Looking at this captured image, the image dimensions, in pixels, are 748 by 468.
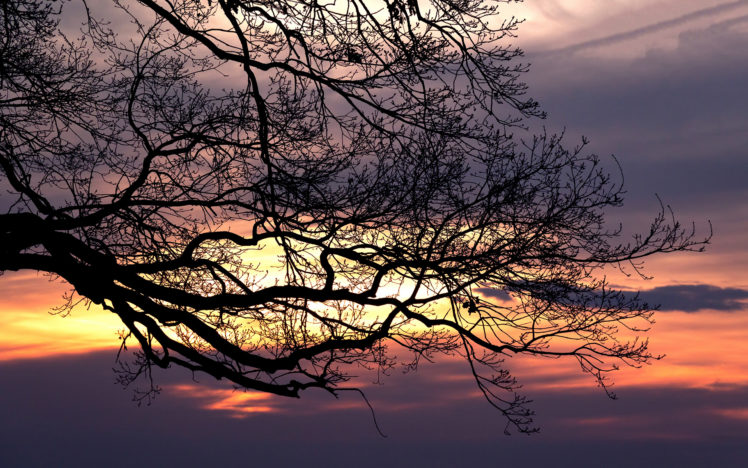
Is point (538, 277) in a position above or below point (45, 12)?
below

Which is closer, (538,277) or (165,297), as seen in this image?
(538,277)

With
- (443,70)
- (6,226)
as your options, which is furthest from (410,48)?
(6,226)

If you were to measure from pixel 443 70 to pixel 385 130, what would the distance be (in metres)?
1.07

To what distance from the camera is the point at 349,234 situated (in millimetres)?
9742

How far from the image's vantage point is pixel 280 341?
33.0 feet

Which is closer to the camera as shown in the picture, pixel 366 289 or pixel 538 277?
pixel 538 277

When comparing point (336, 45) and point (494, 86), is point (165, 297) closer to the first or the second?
point (336, 45)

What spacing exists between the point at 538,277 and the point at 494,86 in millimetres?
2638

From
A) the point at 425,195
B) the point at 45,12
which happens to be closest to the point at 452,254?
the point at 425,195

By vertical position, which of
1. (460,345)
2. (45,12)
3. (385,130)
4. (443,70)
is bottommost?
(460,345)

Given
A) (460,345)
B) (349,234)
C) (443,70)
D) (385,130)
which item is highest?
(443,70)

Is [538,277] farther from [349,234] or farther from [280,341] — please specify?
[280,341]

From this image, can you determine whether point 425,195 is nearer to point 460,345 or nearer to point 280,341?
point 460,345

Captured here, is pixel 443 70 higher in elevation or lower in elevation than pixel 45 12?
lower
